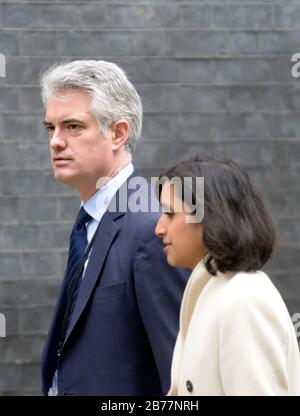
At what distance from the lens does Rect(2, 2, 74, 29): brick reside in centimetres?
654

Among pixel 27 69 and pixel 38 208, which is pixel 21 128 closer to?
pixel 27 69

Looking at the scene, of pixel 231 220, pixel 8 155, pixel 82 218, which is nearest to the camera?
pixel 231 220

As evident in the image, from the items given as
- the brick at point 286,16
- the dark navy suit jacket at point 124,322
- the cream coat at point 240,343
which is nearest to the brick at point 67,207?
the brick at point 286,16

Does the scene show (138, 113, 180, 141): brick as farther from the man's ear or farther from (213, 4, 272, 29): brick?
the man's ear

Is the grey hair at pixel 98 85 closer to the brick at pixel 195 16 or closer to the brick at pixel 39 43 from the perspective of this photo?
the brick at pixel 39 43

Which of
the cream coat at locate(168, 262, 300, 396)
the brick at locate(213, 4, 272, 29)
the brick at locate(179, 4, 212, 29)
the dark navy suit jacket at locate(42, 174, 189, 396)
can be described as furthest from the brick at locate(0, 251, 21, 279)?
the cream coat at locate(168, 262, 300, 396)

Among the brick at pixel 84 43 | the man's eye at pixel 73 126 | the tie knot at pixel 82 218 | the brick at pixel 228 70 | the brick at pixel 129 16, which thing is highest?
the brick at pixel 129 16

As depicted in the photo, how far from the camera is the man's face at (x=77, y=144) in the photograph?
348 centimetres

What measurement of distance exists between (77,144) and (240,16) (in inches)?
136

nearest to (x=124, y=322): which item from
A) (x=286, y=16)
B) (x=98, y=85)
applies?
(x=98, y=85)

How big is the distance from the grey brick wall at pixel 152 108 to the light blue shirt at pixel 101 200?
9.77 feet

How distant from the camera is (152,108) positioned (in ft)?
21.7

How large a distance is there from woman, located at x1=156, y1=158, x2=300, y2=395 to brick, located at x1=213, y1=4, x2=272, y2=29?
384cm
